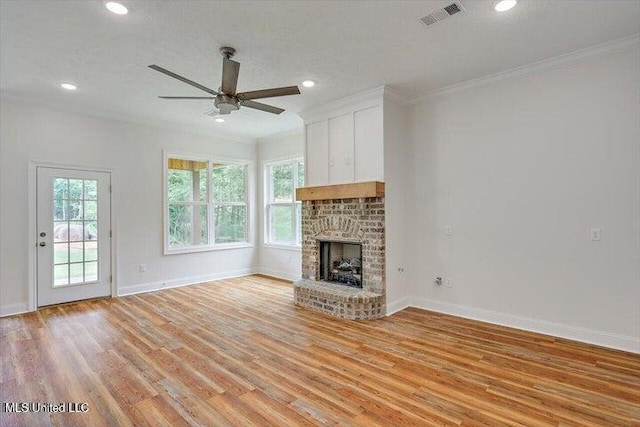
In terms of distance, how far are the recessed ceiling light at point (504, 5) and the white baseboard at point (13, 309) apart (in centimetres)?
638

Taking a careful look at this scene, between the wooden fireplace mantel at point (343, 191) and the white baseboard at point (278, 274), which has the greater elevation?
the wooden fireplace mantel at point (343, 191)

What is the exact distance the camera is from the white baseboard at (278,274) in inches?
253

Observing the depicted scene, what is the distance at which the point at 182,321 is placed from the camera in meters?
4.08

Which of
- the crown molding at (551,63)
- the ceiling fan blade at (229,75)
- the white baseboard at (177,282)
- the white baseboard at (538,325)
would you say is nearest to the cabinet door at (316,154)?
the crown molding at (551,63)

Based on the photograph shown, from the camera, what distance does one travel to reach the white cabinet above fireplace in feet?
14.2

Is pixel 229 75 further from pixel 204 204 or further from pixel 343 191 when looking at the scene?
pixel 204 204

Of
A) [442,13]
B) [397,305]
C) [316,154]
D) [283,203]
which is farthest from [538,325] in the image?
[283,203]

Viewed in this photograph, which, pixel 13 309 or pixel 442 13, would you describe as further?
pixel 13 309

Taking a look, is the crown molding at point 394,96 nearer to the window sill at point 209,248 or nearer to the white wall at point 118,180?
the white wall at point 118,180

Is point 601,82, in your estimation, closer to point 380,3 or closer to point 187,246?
point 380,3

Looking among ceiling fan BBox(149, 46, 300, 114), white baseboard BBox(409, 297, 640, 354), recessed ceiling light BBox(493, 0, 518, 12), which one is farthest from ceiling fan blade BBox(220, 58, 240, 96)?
white baseboard BBox(409, 297, 640, 354)

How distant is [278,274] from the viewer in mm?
6750

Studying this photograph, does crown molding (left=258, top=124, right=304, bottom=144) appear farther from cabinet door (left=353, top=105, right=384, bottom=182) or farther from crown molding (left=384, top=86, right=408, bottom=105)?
crown molding (left=384, top=86, right=408, bottom=105)

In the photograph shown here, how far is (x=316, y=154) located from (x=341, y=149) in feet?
1.63
